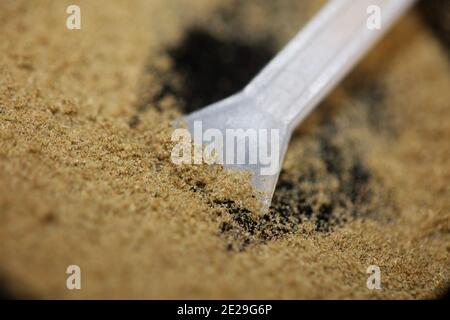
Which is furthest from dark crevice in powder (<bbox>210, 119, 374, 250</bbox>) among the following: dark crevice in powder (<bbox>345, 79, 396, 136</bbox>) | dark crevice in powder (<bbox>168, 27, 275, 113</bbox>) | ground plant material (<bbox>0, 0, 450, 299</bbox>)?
dark crevice in powder (<bbox>168, 27, 275, 113</bbox>)

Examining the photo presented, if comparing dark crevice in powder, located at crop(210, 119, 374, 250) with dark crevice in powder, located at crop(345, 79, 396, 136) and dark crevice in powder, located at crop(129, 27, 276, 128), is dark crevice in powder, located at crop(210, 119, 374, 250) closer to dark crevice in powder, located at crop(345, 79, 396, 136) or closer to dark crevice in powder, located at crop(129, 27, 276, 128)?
dark crevice in powder, located at crop(345, 79, 396, 136)

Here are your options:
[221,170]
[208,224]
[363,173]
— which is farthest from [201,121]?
[363,173]

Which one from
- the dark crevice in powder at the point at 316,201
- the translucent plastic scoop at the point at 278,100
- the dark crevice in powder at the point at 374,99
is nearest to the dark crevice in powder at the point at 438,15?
the dark crevice in powder at the point at 374,99

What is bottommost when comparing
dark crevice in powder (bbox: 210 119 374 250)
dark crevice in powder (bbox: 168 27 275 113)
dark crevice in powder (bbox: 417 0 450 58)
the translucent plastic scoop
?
dark crevice in powder (bbox: 210 119 374 250)

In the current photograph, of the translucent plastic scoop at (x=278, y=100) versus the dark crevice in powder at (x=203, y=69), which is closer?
the translucent plastic scoop at (x=278, y=100)

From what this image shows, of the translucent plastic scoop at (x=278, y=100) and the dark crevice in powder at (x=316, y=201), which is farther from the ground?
the translucent plastic scoop at (x=278, y=100)

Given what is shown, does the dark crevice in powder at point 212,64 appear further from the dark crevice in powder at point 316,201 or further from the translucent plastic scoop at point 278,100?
the dark crevice in powder at point 316,201
